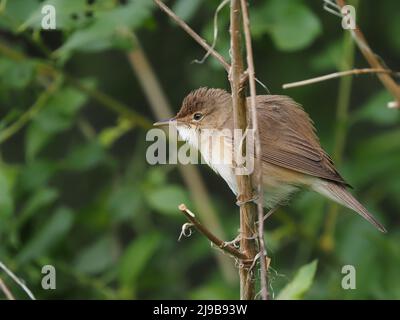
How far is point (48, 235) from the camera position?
4633 millimetres

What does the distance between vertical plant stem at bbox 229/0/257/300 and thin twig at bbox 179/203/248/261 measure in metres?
0.06

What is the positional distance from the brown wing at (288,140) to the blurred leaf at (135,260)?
3.61ft

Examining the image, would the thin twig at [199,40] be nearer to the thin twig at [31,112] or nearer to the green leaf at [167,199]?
the thin twig at [31,112]

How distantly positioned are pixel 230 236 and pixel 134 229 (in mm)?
868

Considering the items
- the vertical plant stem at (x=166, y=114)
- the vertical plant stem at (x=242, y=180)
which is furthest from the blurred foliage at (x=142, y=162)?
the vertical plant stem at (x=242, y=180)

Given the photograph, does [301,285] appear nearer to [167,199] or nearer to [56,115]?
[167,199]

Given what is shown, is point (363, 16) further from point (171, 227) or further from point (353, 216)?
point (171, 227)

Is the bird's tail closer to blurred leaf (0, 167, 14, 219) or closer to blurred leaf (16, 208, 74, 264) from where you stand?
blurred leaf (16, 208, 74, 264)

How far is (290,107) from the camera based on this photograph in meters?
4.37

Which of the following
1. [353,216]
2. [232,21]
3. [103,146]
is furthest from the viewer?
[353,216]

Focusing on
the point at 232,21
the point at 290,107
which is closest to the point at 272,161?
the point at 290,107

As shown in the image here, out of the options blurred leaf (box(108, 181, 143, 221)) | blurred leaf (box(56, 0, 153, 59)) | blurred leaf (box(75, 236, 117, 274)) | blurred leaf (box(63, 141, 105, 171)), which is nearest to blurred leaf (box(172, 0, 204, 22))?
blurred leaf (box(56, 0, 153, 59))

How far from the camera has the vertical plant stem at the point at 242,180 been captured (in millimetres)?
2768

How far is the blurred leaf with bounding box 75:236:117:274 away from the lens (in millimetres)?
5078
